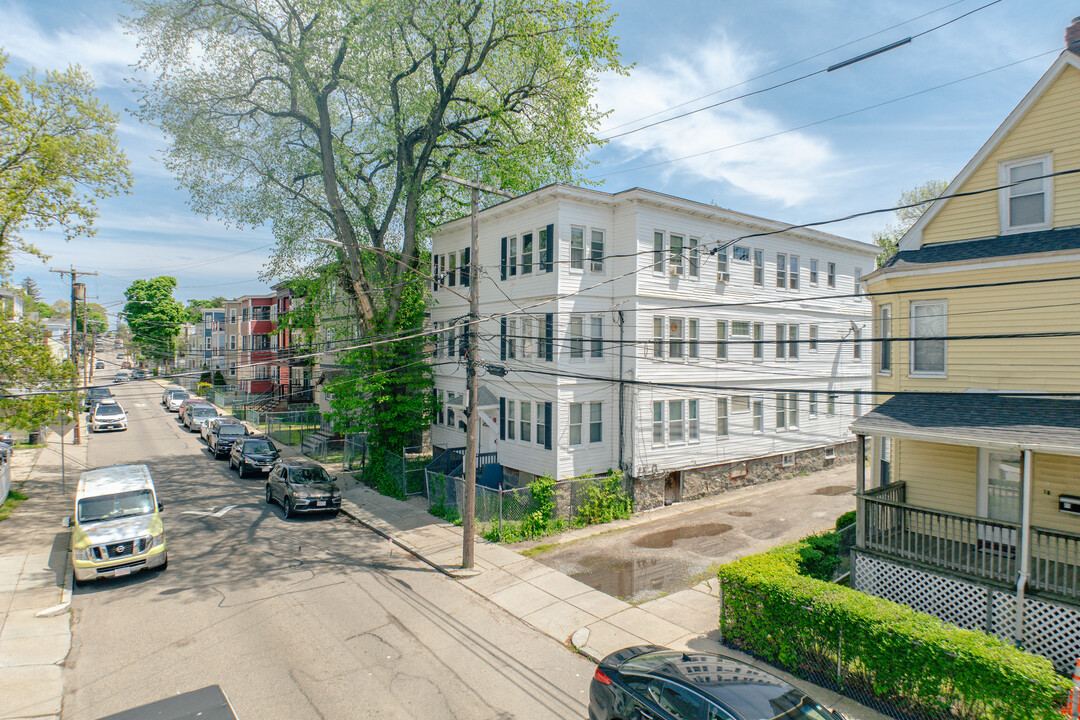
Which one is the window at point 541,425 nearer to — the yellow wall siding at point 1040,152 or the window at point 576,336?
the window at point 576,336

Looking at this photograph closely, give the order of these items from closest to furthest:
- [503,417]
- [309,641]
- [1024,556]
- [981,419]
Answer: [1024,556] → [309,641] → [981,419] → [503,417]

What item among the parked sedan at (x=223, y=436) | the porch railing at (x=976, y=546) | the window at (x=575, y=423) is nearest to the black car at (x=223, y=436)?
the parked sedan at (x=223, y=436)

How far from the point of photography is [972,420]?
11555 millimetres

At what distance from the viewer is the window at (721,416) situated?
23344 millimetres

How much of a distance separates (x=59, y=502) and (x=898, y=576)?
89.3 feet

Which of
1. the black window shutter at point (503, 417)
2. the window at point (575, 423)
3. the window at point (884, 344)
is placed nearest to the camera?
the window at point (884, 344)

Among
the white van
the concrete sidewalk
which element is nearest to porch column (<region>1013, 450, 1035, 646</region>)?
the concrete sidewalk

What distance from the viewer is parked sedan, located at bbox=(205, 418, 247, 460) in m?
30.6

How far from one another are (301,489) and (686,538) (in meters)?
13.0

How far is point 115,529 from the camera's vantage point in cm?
1375

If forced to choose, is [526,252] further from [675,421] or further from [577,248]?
[675,421]

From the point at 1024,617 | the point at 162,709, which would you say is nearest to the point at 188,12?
the point at 162,709

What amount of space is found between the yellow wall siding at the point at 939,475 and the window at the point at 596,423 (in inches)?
369

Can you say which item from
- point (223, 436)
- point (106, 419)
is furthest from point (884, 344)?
point (106, 419)
